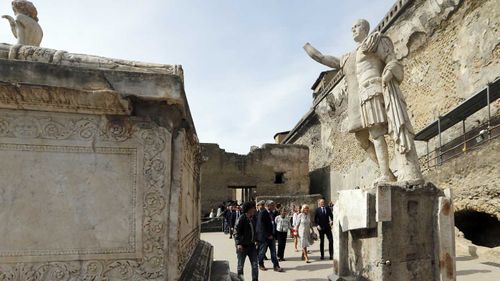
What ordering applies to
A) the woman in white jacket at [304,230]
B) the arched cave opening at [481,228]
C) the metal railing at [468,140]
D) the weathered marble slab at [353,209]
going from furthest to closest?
1. the arched cave opening at [481,228]
2. the metal railing at [468,140]
3. the woman in white jacket at [304,230]
4. the weathered marble slab at [353,209]

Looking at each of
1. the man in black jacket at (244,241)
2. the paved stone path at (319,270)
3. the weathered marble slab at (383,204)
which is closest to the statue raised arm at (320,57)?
the weathered marble slab at (383,204)

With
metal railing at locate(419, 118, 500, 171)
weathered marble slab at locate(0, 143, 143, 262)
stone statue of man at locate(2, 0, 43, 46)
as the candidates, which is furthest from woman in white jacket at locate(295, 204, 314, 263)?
stone statue of man at locate(2, 0, 43, 46)

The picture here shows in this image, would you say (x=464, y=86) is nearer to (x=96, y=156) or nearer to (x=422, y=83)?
(x=422, y=83)

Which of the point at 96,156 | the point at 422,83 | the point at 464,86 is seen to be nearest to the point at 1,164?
the point at 96,156

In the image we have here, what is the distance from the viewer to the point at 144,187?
224cm

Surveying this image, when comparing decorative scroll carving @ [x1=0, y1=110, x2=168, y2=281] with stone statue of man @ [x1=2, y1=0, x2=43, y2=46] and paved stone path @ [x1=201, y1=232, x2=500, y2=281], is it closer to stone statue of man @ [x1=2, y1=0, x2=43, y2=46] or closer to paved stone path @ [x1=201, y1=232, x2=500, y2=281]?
stone statue of man @ [x1=2, y1=0, x2=43, y2=46]

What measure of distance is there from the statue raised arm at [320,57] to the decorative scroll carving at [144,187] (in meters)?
3.36

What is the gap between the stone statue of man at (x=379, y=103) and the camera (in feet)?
13.7

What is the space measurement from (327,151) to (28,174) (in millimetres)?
19766

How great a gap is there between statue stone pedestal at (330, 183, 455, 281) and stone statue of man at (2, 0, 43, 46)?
340cm

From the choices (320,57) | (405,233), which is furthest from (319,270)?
(320,57)

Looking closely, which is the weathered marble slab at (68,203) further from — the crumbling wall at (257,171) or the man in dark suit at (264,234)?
the crumbling wall at (257,171)

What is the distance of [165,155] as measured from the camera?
7.55ft

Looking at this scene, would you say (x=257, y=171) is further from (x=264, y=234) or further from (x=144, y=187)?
(x=144, y=187)
